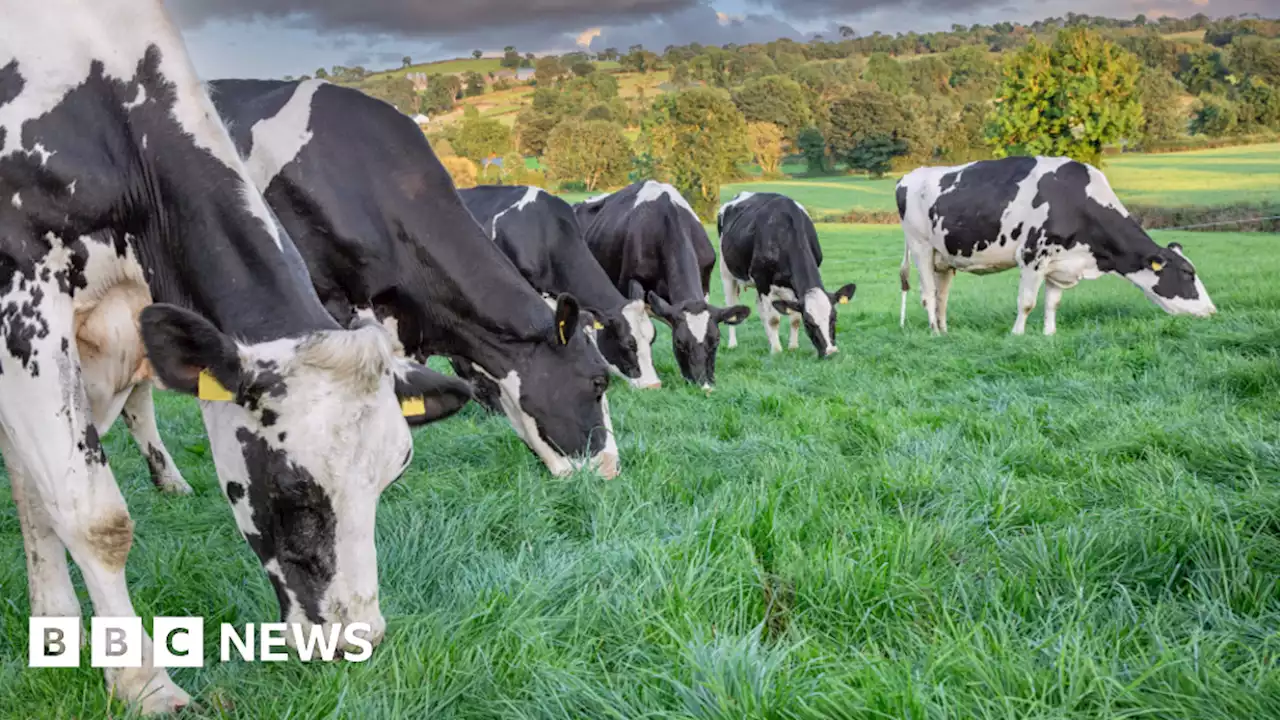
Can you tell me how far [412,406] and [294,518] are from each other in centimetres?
52

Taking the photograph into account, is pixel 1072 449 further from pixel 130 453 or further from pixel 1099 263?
pixel 1099 263

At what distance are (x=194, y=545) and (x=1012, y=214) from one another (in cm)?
1115

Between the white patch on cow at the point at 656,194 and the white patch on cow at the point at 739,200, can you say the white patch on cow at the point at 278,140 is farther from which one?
the white patch on cow at the point at 739,200

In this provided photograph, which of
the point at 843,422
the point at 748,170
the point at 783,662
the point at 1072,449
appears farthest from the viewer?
the point at 748,170

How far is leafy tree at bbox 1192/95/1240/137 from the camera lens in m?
37.1

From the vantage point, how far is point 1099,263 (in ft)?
38.0

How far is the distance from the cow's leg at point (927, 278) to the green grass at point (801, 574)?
22.3 feet

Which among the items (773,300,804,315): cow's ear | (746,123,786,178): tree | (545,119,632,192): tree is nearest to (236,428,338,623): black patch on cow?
(773,300,804,315): cow's ear

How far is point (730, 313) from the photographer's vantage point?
32.4 feet

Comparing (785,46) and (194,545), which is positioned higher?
(785,46)

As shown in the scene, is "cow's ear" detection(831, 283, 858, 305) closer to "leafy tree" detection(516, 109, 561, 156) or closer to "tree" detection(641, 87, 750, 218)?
"tree" detection(641, 87, 750, 218)

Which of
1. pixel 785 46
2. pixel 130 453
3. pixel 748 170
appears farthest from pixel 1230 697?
pixel 785 46

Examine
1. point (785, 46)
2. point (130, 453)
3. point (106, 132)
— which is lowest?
point (130, 453)

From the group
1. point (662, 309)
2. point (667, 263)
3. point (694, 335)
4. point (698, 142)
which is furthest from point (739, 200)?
point (698, 142)
